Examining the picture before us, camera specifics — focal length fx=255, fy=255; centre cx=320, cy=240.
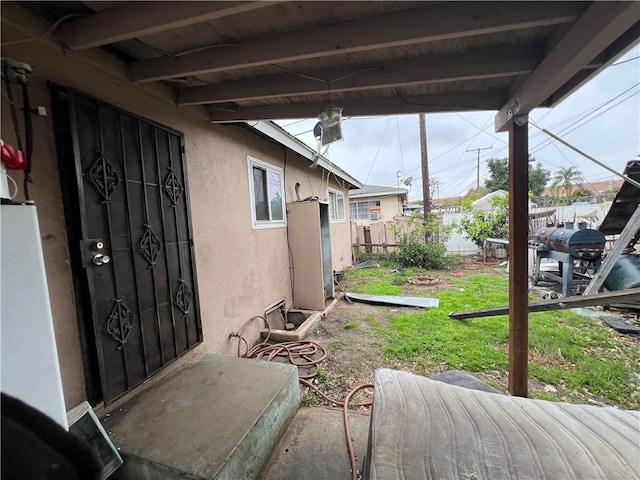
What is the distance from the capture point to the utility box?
4.68 meters

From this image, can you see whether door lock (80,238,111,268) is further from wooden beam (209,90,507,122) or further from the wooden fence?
the wooden fence

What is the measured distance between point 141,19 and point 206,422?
244cm

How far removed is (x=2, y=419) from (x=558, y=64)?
2.83 m

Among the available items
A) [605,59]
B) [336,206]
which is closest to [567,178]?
[336,206]

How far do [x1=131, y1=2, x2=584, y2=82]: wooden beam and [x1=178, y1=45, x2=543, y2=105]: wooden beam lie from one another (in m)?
0.31

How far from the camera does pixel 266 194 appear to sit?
4.30m

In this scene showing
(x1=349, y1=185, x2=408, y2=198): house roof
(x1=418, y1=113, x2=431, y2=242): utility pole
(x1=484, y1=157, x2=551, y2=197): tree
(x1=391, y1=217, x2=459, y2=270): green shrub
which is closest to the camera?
(x1=391, y1=217, x2=459, y2=270): green shrub

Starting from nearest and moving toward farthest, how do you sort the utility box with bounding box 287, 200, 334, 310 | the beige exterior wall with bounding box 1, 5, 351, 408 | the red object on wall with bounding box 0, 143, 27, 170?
the red object on wall with bounding box 0, 143, 27, 170 < the beige exterior wall with bounding box 1, 5, 351, 408 < the utility box with bounding box 287, 200, 334, 310

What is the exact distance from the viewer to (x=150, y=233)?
218 centimetres

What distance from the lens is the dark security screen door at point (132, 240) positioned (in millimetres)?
1761

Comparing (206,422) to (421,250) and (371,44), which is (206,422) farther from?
(421,250)

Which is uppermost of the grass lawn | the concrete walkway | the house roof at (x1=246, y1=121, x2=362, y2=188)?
the house roof at (x1=246, y1=121, x2=362, y2=188)

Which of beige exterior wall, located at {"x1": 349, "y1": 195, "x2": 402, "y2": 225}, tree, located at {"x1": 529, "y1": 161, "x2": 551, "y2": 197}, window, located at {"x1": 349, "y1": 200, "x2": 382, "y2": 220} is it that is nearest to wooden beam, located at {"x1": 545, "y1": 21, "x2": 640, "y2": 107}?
beige exterior wall, located at {"x1": 349, "y1": 195, "x2": 402, "y2": 225}

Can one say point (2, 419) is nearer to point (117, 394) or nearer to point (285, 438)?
point (117, 394)
